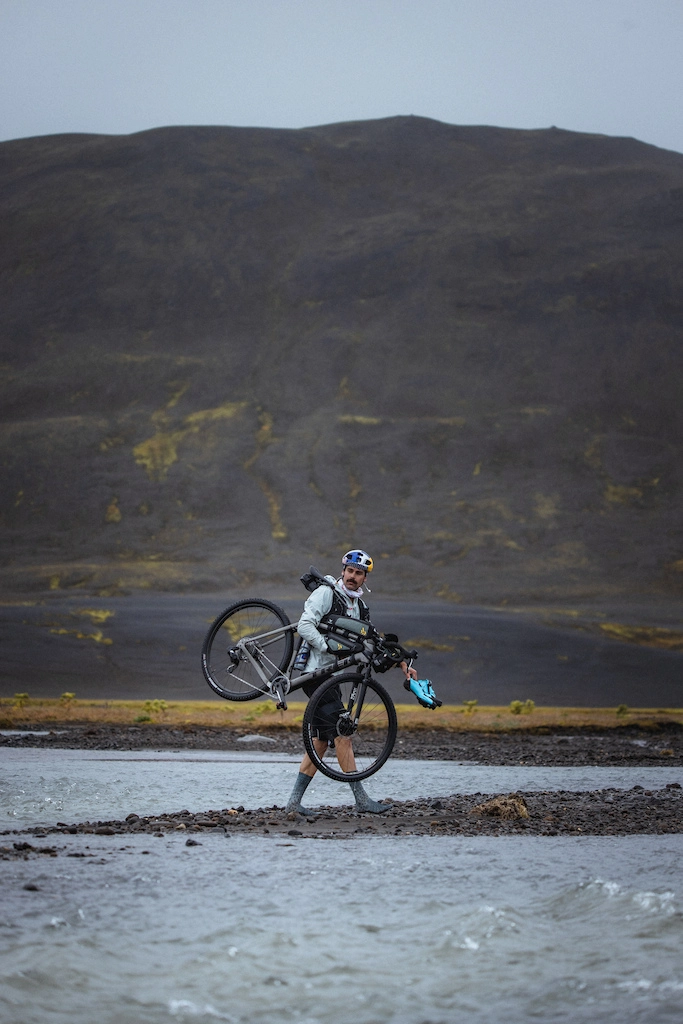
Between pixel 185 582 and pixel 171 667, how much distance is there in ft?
119

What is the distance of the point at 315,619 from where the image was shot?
1389 cm

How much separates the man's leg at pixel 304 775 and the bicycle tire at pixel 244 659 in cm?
90

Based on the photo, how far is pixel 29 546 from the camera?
165 metres

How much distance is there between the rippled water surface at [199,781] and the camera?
1794 centimetres

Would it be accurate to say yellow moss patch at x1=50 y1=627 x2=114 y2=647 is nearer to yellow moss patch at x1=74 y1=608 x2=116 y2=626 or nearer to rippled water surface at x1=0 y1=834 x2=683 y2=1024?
yellow moss patch at x1=74 y1=608 x2=116 y2=626

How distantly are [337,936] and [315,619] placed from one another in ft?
16.9

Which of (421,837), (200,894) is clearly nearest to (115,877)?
(200,894)

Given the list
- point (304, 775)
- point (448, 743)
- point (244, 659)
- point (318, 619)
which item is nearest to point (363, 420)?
point (448, 743)

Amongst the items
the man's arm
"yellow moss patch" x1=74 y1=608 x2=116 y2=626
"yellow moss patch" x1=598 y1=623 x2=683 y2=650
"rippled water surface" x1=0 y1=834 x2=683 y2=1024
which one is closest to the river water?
"rippled water surface" x1=0 y1=834 x2=683 y2=1024

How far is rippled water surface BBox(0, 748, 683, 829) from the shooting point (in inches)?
706

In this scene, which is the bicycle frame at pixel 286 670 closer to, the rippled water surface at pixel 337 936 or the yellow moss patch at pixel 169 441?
the rippled water surface at pixel 337 936

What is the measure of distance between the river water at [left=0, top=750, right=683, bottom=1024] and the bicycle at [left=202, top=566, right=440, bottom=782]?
1.36 meters

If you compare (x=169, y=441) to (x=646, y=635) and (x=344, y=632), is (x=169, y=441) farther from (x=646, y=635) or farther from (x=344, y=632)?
(x=344, y=632)

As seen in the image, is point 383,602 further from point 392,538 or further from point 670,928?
point 670,928
